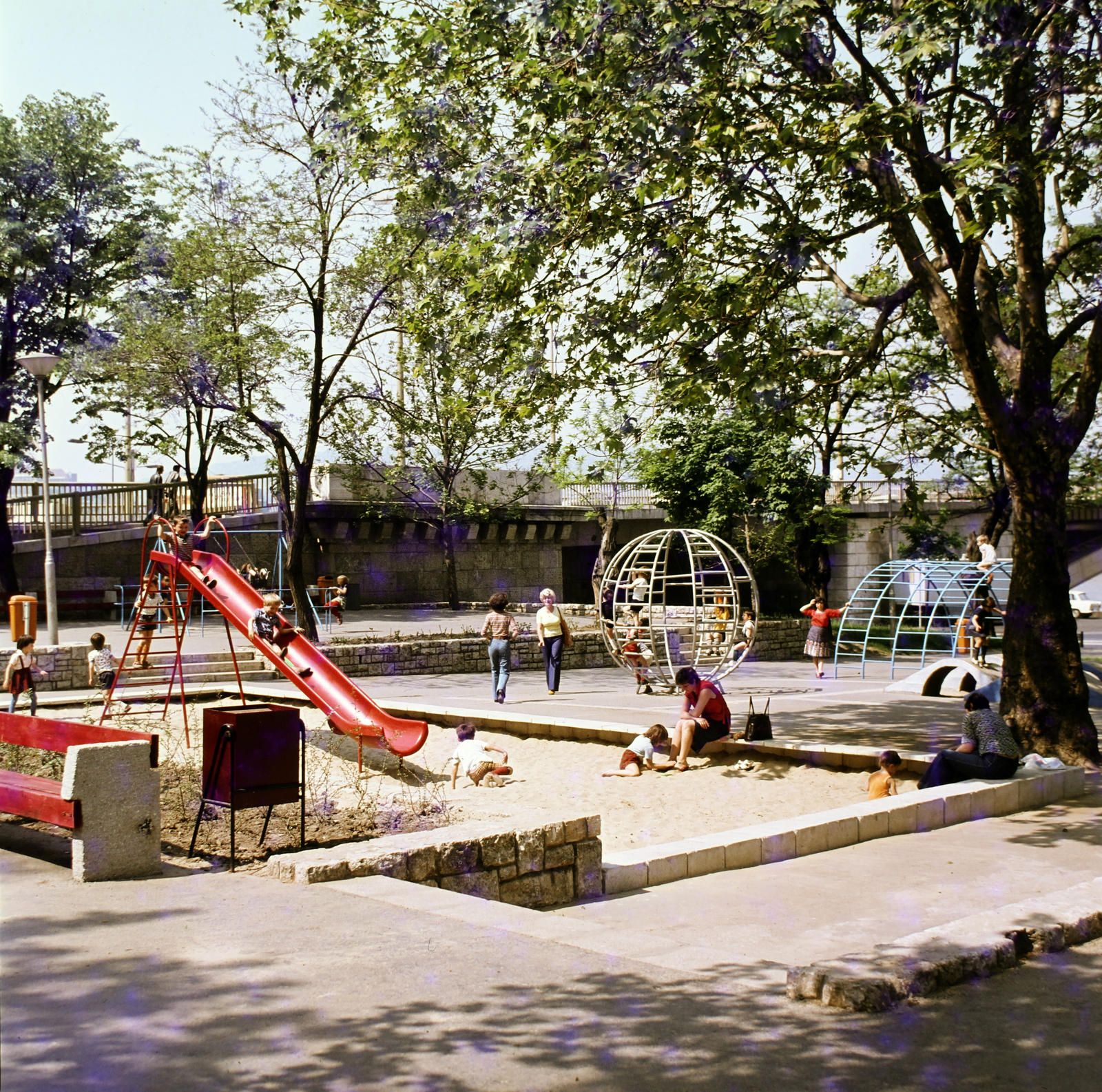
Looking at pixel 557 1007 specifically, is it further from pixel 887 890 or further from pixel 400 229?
pixel 400 229

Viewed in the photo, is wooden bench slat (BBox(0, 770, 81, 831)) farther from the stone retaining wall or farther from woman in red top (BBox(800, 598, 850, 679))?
woman in red top (BBox(800, 598, 850, 679))

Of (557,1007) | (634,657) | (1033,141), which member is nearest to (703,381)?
(1033,141)

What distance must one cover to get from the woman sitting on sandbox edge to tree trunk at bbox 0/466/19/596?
2518 cm

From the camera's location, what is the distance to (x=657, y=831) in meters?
9.57

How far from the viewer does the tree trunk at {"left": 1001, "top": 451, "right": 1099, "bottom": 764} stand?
37.4ft

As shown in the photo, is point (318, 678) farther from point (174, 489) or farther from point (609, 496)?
point (609, 496)

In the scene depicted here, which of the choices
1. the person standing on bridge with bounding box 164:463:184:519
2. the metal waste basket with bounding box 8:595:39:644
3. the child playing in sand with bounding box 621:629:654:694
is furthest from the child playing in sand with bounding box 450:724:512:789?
the person standing on bridge with bounding box 164:463:184:519

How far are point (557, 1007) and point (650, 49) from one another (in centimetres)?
876

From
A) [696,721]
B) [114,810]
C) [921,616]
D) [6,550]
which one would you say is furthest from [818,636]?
[6,550]

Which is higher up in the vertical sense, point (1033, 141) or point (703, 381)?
point (1033, 141)

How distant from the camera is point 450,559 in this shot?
37.0 m

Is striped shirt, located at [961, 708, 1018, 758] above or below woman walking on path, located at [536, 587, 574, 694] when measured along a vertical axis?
below

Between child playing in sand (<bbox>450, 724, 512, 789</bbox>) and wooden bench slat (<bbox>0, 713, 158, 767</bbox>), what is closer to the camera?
wooden bench slat (<bbox>0, 713, 158, 767</bbox>)

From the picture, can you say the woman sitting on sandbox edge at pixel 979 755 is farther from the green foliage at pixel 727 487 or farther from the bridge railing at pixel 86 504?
the bridge railing at pixel 86 504
